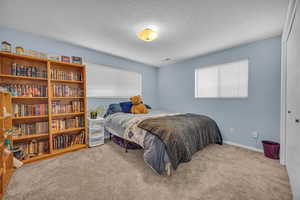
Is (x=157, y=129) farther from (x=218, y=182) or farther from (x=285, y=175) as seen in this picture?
(x=285, y=175)

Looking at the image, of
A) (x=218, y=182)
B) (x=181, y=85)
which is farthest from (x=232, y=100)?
(x=218, y=182)

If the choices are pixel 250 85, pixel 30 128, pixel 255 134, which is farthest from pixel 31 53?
pixel 255 134

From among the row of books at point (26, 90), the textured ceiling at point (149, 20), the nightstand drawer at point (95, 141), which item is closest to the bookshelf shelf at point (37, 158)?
the nightstand drawer at point (95, 141)

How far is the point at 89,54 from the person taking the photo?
2900 millimetres

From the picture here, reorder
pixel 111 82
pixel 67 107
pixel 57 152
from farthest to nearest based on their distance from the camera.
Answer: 1. pixel 111 82
2. pixel 67 107
3. pixel 57 152

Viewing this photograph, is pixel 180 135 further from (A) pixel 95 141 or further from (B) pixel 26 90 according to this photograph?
(B) pixel 26 90

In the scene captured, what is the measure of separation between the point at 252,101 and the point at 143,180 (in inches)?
107

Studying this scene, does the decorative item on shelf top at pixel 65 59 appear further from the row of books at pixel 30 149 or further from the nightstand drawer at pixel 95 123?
the row of books at pixel 30 149

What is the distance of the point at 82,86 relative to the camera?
2645 millimetres

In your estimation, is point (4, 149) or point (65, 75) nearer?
point (4, 149)

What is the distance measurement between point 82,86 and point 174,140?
2.35m

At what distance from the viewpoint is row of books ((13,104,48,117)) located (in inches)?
74.1

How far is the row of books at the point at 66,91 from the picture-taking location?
7.36 ft

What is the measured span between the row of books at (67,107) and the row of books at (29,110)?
0.43ft
